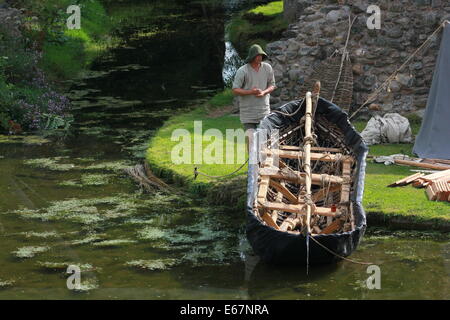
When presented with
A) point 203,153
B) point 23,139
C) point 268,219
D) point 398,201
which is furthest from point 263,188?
point 23,139

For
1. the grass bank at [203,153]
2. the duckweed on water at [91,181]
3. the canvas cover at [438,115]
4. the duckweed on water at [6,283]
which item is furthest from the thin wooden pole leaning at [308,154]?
the duckweed on water at [91,181]

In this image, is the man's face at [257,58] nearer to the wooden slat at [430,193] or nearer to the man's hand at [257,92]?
the man's hand at [257,92]

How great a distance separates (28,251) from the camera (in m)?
13.1

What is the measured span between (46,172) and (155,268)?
5.83m

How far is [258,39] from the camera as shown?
29.4 m

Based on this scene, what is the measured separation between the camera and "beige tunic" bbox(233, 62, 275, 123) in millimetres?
14500

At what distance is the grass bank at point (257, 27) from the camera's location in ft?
96.0

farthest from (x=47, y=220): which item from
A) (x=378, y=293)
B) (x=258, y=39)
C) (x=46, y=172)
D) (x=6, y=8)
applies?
(x=258, y=39)

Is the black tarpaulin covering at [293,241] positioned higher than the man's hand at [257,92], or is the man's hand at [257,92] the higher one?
the man's hand at [257,92]

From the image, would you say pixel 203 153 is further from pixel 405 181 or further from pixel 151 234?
pixel 405 181

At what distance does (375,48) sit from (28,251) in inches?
359

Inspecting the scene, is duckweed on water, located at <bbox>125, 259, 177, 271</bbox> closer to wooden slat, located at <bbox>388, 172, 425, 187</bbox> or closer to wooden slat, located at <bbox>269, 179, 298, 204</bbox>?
wooden slat, located at <bbox>269, 179, 298, 204</bbox>

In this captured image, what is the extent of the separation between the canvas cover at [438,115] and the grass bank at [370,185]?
0.45 meters

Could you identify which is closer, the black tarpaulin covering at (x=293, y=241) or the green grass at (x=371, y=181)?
the black tarpaulin covering at (x=293, y=241)
